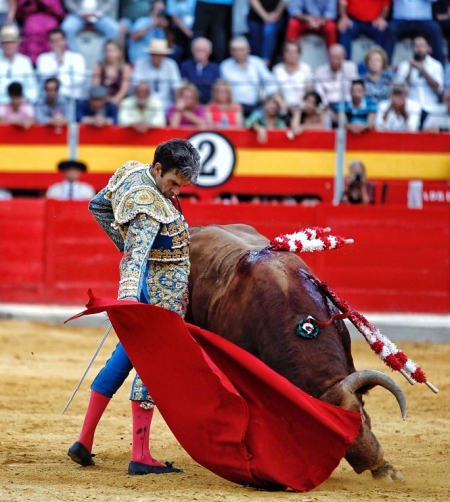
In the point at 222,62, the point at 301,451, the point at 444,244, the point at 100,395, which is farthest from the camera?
Result: the point at 222,62

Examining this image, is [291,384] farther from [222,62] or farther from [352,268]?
[222,62]

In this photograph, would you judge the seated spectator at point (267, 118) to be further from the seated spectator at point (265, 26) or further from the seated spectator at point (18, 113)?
the seated spectator at point (18, 113)

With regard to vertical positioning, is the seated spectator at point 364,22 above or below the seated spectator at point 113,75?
above

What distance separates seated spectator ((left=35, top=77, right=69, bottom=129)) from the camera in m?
10.1

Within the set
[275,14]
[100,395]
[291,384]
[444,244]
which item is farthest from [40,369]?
[275,14]

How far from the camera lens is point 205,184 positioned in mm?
10188

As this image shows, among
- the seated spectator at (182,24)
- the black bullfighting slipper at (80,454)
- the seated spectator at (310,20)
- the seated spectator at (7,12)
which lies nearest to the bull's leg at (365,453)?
the black bullfighting slipper at (80,454)

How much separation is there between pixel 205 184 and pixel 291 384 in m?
6.15

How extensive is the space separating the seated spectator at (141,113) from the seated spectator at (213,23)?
892mm

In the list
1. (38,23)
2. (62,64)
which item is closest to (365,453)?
(62,64)

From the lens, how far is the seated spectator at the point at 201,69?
10.4 m

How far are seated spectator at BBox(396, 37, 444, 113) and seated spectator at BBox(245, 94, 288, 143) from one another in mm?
1107

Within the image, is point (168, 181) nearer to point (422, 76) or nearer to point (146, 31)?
point (422, 76)

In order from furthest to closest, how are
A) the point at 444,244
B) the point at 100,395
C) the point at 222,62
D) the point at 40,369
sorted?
the point at 222,62, the point at 444,244, the point at 40,369, the point at 100,395
